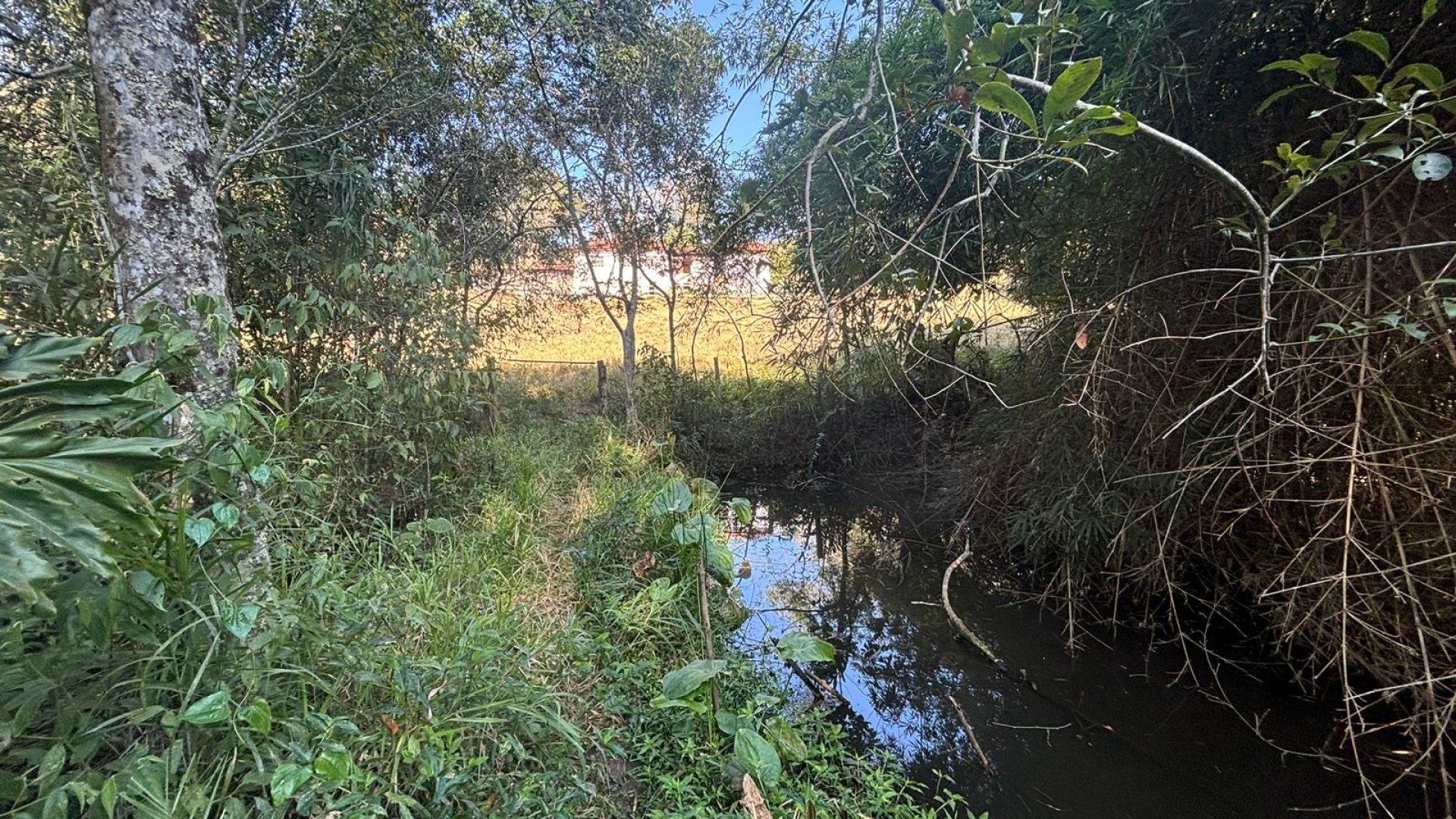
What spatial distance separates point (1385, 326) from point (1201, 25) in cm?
121

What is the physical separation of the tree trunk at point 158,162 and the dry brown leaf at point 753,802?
163 centimetres

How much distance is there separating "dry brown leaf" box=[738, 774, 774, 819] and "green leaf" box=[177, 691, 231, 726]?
3.61 ft

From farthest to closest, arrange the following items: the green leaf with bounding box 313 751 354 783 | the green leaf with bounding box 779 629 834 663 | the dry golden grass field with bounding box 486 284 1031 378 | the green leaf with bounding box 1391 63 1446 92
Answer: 1. the dry golden grass field with bounding box 486 284 1031 378
2. the green leaf with bounding box 779 629 834 663
3. the green leaf with bounding box 313 751 354 783
4. the green leaf with bounding box 1391 63 1446 92

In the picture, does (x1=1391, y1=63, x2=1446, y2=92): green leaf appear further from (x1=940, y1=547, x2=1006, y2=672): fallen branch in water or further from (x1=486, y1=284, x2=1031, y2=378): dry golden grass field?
(x1=486, y1=284, x2=1031, y2=378): dry golden grass field

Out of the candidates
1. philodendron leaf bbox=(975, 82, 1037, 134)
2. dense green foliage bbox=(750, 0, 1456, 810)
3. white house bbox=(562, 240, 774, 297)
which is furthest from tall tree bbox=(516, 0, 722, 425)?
philodendron leaf bbox=(975, 82, 1037, 134)

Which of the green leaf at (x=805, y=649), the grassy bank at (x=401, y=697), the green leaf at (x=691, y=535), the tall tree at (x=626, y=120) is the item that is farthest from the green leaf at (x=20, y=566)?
the tall tree at (x=626, y=120)

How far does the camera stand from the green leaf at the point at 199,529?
953 millimetres

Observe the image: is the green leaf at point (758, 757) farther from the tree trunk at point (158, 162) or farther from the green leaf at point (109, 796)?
the tree trunk at point (158, 162)

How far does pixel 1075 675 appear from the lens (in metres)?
2.34

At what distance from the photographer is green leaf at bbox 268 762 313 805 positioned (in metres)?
0.92

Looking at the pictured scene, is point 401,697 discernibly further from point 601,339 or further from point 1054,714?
point 601,339

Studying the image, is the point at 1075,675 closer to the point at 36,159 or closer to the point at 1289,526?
the point at 1289,526

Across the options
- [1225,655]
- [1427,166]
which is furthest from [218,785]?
[1225,655]

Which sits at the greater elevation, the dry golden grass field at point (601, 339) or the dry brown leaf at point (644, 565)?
the dry golden grass field at point (601, 339)
